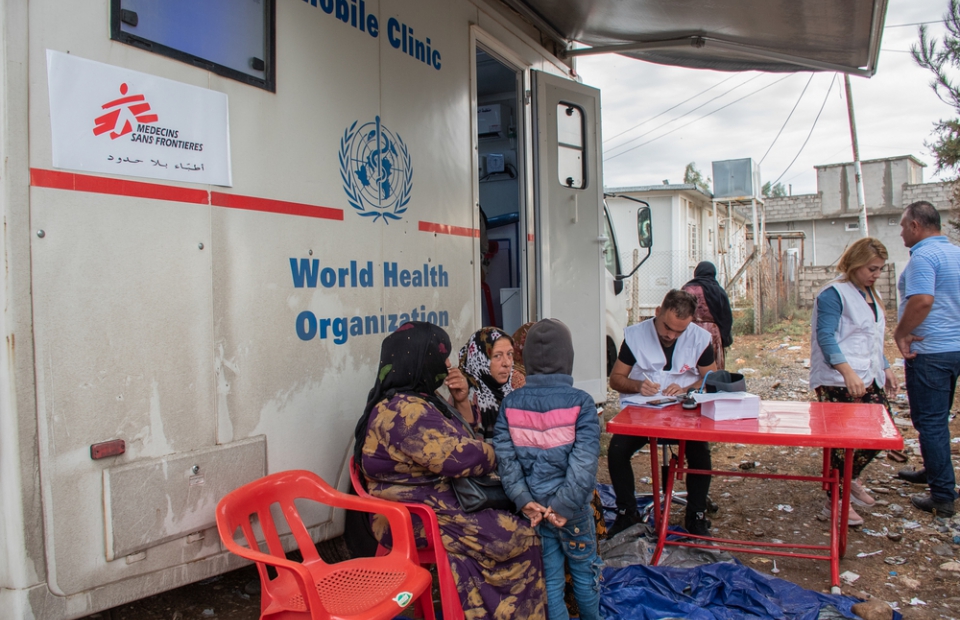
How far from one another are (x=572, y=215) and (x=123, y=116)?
11.2 feet

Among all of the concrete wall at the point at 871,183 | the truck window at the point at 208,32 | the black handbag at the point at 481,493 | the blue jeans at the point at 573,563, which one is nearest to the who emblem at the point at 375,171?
the truck window at the point at 208,32

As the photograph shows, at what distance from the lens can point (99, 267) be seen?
6.55 ft

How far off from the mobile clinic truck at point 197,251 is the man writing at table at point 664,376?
0.93 metres

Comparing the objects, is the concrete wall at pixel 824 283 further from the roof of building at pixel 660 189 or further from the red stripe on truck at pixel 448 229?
the red stripe on truck at pixel 448 229

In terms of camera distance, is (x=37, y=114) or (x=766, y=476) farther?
(x=766, y=476)

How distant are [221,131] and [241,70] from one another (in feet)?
0.84

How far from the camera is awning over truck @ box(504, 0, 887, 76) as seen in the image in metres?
4.29

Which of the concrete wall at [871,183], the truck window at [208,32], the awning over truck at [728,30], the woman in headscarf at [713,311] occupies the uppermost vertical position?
the concrete wall at [871,183]

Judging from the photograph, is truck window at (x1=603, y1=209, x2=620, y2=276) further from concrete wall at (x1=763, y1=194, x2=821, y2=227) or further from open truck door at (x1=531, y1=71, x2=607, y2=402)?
concrete wall at (x1=763, y1=194, x2=821, y2=227)

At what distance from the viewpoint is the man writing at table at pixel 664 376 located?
362cm

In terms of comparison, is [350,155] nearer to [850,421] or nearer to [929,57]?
Result: [850,421]

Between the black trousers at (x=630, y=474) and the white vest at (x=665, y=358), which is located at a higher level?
the white vest at (x=665, y=358)

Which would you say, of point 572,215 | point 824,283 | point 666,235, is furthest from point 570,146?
point 666,235

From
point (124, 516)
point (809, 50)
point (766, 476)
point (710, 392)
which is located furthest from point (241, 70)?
point (809, 50)
